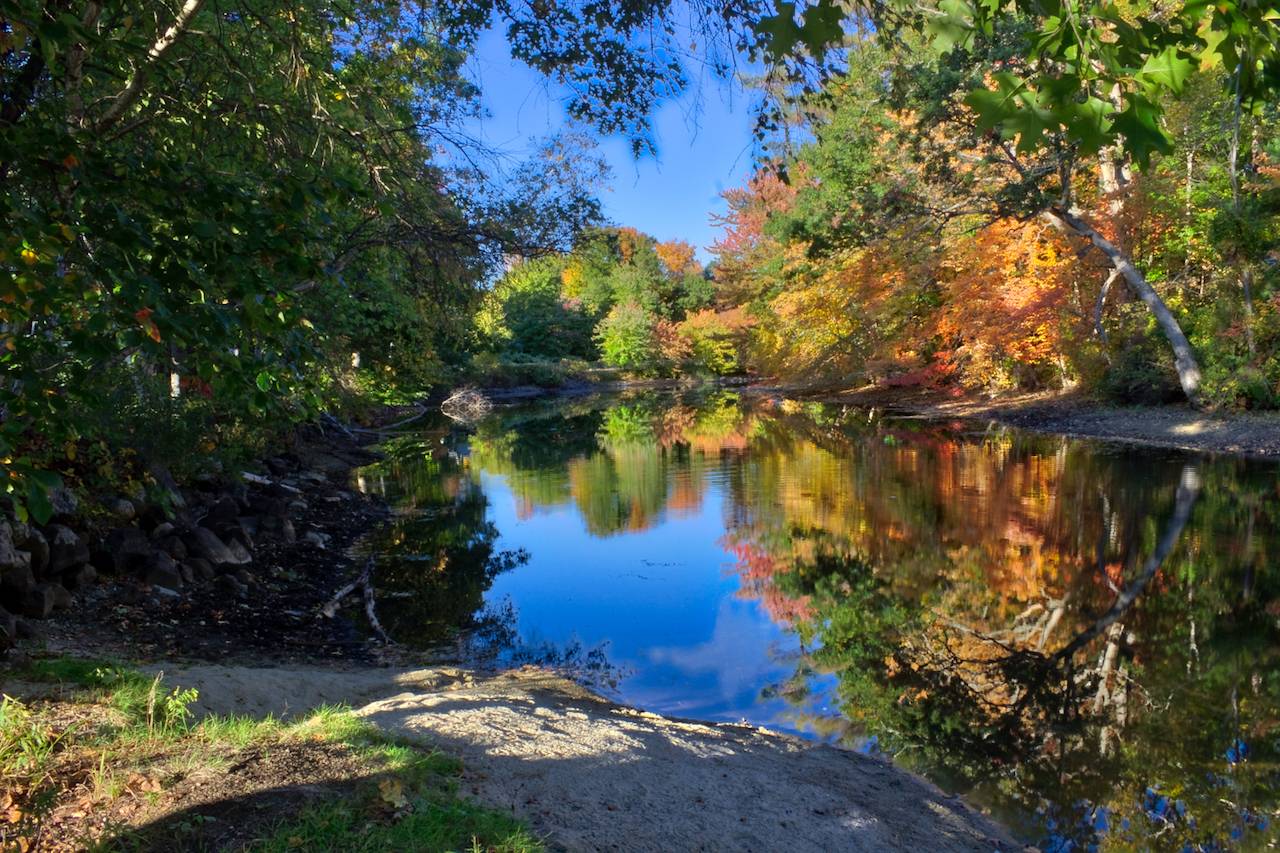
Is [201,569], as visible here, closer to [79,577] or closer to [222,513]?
[79,577]

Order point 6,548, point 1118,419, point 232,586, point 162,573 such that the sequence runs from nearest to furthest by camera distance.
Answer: point 6,548
point 162,573
point 232,586
point 1118,419

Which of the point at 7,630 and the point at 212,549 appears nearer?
the point at 7,630

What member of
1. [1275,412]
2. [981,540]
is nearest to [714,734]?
[981,540]

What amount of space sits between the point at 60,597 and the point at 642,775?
580 cm

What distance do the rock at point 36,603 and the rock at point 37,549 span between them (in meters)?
0.50

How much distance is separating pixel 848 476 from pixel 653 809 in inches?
547

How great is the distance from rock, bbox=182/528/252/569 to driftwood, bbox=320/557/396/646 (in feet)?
4.34

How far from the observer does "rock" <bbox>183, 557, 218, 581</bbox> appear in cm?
922

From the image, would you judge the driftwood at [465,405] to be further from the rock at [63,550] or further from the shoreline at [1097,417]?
the rock at [63,550]

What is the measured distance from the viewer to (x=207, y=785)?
329cm

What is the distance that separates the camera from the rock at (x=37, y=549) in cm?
735

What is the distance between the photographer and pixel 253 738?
3830 millimetres

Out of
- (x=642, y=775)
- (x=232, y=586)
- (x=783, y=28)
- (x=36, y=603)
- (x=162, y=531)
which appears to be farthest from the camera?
(x=162, y=531)

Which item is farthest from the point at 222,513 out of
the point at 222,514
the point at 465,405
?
the point at 465,405
